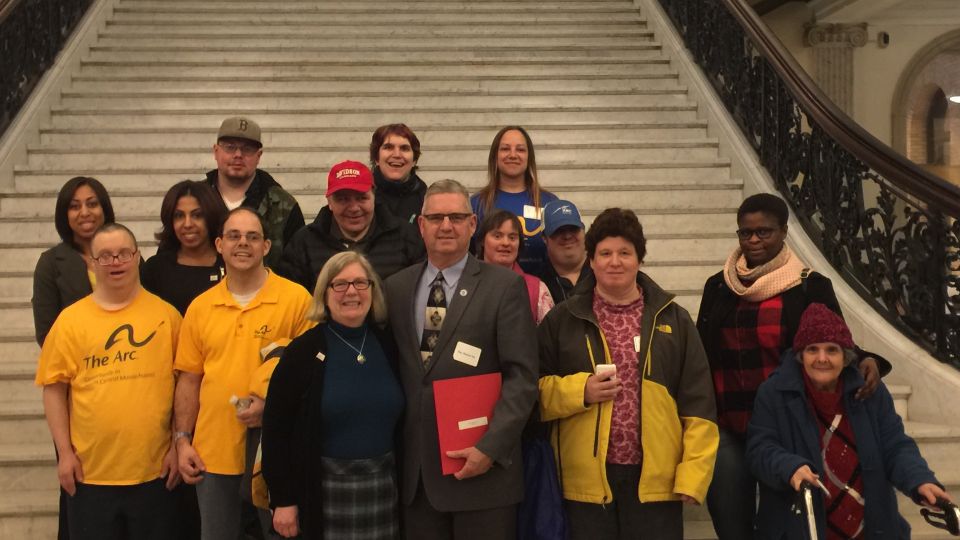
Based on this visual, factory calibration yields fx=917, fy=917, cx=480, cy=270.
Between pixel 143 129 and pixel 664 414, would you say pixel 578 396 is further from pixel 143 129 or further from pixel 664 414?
pixel 143 129

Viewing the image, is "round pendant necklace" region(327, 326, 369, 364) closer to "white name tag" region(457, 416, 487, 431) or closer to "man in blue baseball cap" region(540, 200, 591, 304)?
"white name tag" region(457, 416, 487, 431)

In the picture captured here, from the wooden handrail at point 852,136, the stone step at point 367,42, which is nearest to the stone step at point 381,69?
the stone step at point 367,42

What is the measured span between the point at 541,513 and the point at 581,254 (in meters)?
1.04

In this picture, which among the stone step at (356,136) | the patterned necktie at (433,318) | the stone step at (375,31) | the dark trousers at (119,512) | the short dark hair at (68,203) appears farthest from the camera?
the stone step at (375,31)

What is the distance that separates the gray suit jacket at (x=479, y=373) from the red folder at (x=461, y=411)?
3 cm

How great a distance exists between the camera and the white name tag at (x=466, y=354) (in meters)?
2.68

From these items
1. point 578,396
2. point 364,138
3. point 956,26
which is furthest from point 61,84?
point 956,26

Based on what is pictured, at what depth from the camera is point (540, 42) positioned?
25.1 ft

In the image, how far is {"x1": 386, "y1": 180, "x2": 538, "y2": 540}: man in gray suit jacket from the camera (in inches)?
104

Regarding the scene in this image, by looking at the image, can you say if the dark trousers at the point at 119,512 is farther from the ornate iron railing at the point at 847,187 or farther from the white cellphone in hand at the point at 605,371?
the ornate iron railing at the point at 847,187

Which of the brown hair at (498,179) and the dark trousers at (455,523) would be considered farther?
the brown hair at (498,179)

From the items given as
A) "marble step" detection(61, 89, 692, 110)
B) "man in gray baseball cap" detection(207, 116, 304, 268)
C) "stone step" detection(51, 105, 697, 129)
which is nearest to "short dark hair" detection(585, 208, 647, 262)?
"man in gray baseball cap" detection(207, 116, 304, 268)

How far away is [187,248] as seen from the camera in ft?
10.5

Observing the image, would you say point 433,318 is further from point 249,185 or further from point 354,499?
point 249,185
